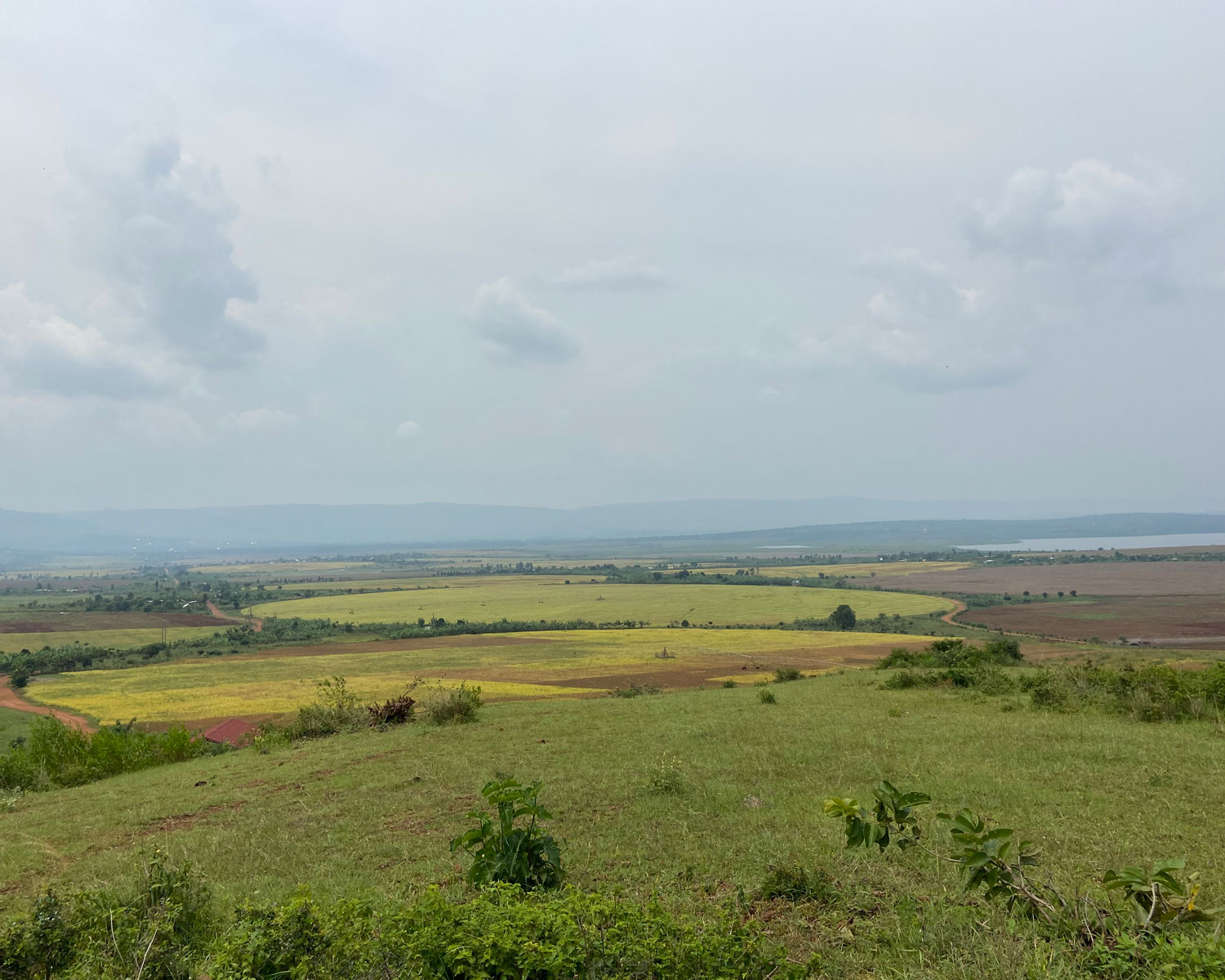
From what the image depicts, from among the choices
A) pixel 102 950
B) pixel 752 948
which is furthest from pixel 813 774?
pixel 102 950

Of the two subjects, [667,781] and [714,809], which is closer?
[714,809]

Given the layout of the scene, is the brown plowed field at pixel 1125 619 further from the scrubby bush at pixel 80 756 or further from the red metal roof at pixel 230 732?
the scrubby bush at pixel 80 756

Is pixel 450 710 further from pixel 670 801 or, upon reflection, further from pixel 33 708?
pixel 33 708

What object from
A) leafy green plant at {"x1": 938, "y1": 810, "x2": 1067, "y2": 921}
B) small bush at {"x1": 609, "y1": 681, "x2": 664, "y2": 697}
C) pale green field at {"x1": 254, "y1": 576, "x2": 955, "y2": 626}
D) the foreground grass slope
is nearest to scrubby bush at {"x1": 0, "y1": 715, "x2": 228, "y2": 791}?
the foreground grass slope

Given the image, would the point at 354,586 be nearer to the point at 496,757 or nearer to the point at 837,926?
the point at 496,757

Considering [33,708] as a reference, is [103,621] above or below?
below

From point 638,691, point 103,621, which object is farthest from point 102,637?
point 638,691

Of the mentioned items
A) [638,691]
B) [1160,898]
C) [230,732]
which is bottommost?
[230,732]

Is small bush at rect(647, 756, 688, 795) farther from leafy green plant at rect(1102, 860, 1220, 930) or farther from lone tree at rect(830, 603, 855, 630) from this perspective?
lone tree at rect(830, 603, 855, 630)

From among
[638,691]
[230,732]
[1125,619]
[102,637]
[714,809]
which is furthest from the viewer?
[102,637]
